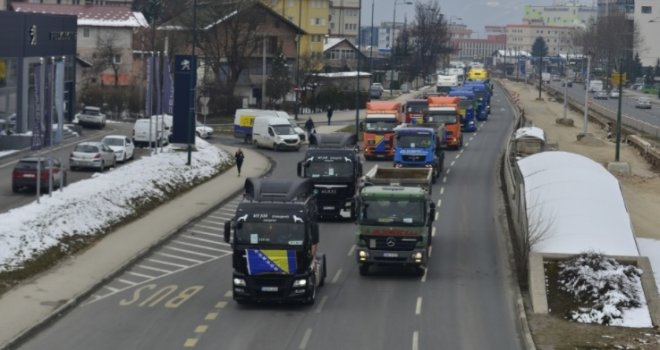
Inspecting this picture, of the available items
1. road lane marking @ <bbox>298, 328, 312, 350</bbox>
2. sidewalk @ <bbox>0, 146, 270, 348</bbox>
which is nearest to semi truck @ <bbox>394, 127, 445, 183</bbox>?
sidewalk @ <bbox>0, 146, 270, 348</bbox>

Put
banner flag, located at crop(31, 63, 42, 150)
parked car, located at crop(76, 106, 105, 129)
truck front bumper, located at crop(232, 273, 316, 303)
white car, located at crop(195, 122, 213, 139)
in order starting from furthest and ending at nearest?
white car, located at crop(195, 122, 213, 139) → parked car, located at crop(76, 106, 105, 129) → banner flag, located at crop(31, 63, 42, 150) → truck front bumper, located at crop(232, 273, 316, 303)

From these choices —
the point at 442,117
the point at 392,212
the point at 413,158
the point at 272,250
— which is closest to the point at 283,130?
the point at 442,117

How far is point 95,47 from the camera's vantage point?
113 meters

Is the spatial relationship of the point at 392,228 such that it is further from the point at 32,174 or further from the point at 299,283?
the point at 32,174

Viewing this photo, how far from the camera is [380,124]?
67938 mm

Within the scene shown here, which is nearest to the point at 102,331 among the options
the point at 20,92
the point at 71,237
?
the point at 71,237

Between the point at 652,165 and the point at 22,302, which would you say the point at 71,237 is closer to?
the point at 22,302

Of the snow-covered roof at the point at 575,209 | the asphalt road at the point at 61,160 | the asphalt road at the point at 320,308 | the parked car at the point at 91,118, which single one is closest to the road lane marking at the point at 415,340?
the asphalt road at the point at 320,308

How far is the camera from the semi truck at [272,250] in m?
28.4

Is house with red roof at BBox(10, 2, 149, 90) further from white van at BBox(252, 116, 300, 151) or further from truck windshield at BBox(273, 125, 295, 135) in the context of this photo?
truck windshield at BBox(273, 125, 295, 135)

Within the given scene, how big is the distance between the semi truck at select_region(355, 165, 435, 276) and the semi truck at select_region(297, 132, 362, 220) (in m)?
10.0

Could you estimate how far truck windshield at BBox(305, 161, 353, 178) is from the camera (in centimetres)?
4378

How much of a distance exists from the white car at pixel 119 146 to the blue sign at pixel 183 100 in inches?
97.6

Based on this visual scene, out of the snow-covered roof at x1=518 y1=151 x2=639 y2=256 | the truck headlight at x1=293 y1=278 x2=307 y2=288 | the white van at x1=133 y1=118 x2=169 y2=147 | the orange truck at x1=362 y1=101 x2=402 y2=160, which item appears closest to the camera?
the truck headlight at x1=293 y1=278 x2=307 y2=288
